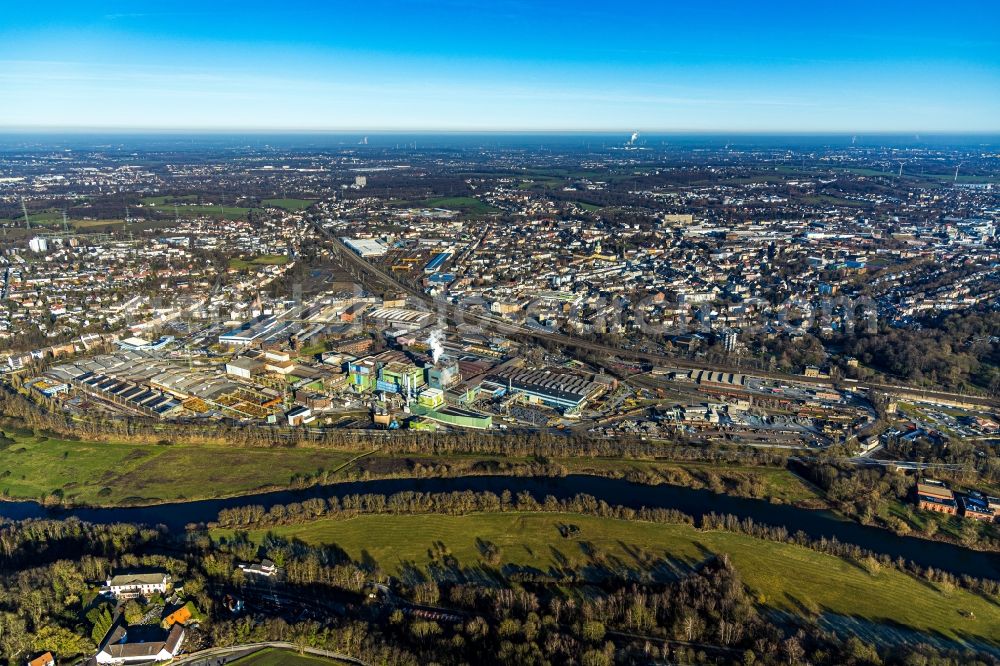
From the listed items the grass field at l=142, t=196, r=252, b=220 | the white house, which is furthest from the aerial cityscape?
the grass field at l=142, t=196, r=252, b=220

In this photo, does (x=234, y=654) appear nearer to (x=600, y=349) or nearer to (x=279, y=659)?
(x=279, y=659)

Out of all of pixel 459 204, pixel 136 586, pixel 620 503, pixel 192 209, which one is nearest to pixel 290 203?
pixel 192 209

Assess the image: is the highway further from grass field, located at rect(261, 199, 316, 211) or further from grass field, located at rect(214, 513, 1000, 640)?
grass field, located at rect(261, 199, 316, 211)

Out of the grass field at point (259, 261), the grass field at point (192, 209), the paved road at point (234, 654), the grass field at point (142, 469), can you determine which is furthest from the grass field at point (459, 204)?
the paved road at point (234, 654)

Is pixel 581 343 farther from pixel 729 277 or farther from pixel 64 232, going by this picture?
pixel 64 232

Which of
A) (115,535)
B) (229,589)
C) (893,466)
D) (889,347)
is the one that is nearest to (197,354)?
(115,535)
